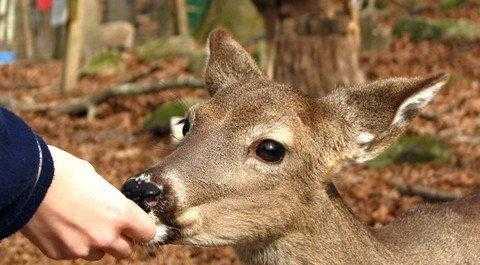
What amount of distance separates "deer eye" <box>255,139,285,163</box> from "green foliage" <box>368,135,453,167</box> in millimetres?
5110

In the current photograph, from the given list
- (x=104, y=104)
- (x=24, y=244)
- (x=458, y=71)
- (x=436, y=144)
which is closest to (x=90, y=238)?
(x=24, y=244)

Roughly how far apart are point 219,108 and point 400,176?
4898 mm

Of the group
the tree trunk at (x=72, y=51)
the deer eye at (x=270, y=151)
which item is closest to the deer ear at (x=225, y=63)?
the deer eye at (x=270, y=151)

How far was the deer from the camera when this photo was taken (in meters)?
3.52

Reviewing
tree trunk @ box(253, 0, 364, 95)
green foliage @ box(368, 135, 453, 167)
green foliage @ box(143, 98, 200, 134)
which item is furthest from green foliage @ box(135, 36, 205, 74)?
green foliage @ box(368, 135, 453, 167)

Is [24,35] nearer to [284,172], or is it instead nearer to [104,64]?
[104,64]

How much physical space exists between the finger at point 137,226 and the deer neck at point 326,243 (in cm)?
132

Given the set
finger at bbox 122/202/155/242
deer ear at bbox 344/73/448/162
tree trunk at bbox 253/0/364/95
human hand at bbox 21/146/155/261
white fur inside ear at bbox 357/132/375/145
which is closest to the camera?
human hand at bbox 21/146/155/261

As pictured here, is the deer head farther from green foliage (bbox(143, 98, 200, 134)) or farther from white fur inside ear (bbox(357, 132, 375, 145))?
green foliage (bbox(143, 98, 200, 134))

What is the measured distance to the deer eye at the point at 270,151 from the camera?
3674mm

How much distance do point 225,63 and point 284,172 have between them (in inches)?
29.5

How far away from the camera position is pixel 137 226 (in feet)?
7.98

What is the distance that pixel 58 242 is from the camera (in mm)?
2312

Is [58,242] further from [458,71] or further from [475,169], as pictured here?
[458,71]
